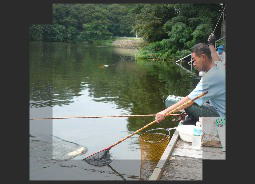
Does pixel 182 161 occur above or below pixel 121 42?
below

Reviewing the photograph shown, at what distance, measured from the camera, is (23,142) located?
30.8 ft

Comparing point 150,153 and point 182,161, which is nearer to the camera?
point 182,161

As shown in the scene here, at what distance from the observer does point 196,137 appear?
7242 mm

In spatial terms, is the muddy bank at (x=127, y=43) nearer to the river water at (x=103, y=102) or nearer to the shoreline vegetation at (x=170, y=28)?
the shoreline vegetation at (x=170, y=28)

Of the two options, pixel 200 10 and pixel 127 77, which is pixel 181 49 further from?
pixel 127 77

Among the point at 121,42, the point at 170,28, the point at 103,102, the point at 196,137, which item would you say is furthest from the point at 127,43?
the point at 196,137

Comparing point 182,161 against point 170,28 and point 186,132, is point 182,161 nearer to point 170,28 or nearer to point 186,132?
point 186,132

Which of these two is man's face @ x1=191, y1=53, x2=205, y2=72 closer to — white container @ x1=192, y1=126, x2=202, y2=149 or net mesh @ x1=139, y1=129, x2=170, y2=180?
white container @ x1=192, y1=126, x2=202, y2=149

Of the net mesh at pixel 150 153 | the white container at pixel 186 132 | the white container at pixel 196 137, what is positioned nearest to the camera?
the white container at pixel 196 137

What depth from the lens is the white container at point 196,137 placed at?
720cm

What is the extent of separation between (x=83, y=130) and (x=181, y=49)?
99.0 feet

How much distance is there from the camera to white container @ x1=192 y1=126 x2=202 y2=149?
23.6 ft

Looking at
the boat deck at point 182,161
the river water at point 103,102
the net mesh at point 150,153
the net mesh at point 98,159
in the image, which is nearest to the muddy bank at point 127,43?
the river water at point 103,102

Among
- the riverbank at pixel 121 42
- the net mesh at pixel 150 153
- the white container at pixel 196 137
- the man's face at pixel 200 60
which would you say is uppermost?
the man's face at pixel 200 60
